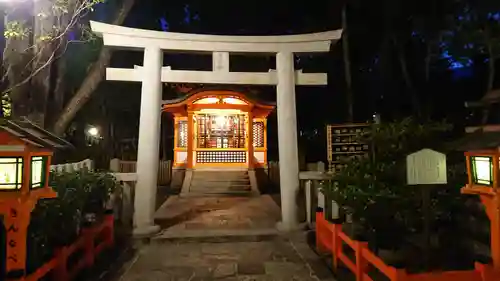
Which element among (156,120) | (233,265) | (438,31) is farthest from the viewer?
(438,31)

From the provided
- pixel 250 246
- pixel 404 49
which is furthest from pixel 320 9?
pixel 250 246

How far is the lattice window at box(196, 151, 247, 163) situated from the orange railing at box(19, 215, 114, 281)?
10.5 metres

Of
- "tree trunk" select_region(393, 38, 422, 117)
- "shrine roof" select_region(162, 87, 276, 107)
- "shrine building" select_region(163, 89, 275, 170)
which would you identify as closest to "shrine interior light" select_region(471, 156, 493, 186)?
"tree trunk" select_region(393, 38, 422, 117)

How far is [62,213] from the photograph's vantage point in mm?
4277

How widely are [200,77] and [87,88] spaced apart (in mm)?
3940

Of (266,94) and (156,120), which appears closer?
(156,120)

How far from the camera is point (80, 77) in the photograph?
44.8 ft

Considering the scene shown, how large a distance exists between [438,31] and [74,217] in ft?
51.2

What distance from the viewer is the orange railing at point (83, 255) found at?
12.4 feet

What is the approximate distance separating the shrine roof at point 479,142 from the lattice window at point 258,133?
15.0 m

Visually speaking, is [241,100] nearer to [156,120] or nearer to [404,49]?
[404,49]

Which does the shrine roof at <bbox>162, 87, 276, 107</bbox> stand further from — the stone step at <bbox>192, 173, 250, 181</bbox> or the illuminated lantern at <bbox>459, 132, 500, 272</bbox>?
the illuminated lantern at <bbox>459, 132, 500, 272</bbox>

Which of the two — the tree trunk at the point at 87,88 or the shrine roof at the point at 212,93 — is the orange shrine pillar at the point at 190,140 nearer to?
the shrine roof at the point at 212,93

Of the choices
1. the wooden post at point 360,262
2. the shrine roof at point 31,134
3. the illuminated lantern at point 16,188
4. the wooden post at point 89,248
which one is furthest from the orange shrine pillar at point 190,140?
the illuminated lantern at point 16,188
